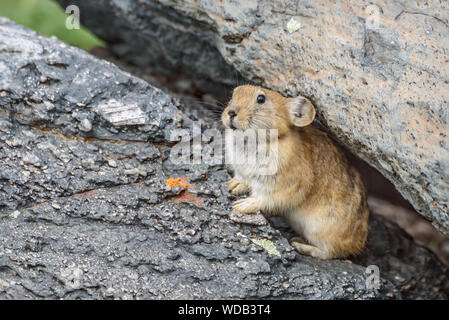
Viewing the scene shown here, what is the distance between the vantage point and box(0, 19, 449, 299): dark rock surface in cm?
498

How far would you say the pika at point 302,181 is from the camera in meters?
5.61

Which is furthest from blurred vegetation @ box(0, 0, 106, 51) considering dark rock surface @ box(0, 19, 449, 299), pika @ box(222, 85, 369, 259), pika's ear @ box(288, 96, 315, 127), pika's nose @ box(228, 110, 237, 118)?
pika's ear @ box(288, 96, 315, 127)

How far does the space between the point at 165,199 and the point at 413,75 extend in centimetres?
266

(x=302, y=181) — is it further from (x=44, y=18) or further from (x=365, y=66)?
(x=44, y=18)

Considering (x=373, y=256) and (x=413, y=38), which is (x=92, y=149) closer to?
(x=413, y=38)

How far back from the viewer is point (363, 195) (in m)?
6.29

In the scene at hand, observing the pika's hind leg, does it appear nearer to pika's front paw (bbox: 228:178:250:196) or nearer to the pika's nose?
pika's front paw (bbox: 228:178:250:196)

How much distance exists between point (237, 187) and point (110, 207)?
135 cm

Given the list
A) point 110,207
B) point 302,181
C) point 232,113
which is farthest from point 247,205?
point 110,207

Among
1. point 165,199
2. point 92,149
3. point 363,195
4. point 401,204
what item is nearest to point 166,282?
point 165,199

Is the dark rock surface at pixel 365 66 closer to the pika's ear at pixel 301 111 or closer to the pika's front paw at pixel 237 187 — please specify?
the pika's ear at pixel 301 111

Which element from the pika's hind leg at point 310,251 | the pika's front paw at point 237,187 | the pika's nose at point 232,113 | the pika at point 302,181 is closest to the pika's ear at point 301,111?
the pika at point 302,181

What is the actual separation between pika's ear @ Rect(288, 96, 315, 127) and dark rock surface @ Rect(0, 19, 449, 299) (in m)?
0.96
